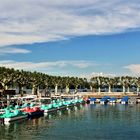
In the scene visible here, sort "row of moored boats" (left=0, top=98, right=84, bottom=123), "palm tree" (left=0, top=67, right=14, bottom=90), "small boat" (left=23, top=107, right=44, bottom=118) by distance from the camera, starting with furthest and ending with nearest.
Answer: "palm tree" (left=0, top=67, right=14, bottom=90) < "small boat" (left=23, top=107, right=44, bottom=118) < "row of moored boats" (left=0, top=98, right=84, bottom=123)

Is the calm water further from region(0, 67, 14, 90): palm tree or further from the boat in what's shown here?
region(0, 67, 14, 90): palm tree

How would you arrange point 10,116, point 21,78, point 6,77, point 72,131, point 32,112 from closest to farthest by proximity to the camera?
1. point 72,131
2. point 10,116
3. point 32,112
4. point 6,77
5. point 21,78

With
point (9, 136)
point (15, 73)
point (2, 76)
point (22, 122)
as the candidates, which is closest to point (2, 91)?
point (2, 76)

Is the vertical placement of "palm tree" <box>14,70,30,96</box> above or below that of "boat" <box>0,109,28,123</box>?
above

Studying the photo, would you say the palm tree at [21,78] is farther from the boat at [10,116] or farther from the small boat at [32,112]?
the boat at [10,116]

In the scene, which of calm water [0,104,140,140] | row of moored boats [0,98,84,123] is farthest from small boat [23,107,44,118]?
calm water [0,104,140,140]

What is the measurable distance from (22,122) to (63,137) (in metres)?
28.5

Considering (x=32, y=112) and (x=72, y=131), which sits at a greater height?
(x=32, y=112)

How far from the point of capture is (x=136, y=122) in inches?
4161

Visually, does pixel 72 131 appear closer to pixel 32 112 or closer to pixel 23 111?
pixel 23 111

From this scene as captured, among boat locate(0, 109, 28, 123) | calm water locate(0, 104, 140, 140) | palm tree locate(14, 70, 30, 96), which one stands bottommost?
calm water locate(0, 104, 140, 140)

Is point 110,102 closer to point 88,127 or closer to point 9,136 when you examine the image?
point 88,127

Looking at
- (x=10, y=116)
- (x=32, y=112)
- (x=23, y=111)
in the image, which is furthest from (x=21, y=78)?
(x=10, y=116)

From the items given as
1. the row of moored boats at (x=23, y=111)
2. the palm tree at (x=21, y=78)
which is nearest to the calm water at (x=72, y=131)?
the row of moored boats at (x=23, y=111)
